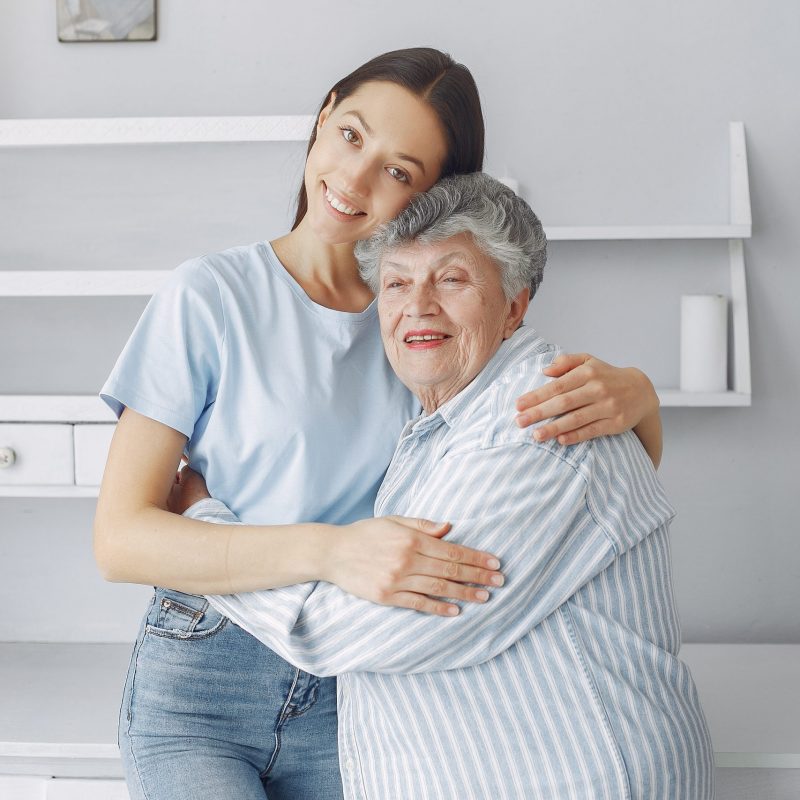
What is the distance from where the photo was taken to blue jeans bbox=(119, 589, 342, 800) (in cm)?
120

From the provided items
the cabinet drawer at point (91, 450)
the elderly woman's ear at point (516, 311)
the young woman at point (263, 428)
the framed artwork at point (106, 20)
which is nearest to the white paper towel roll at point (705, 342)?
the young woman at point (263, 428)

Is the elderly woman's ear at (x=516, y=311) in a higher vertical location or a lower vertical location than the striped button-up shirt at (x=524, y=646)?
higher

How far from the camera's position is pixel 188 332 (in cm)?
124

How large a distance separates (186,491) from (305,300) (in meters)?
0.32

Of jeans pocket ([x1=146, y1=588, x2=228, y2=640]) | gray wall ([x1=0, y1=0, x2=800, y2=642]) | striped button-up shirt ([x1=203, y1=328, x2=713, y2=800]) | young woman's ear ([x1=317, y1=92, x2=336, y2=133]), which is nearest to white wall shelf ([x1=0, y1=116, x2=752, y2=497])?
gray wall ([x1=0, y1=0, x2=800, y2=642])

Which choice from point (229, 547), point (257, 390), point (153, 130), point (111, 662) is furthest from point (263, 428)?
point (111, 662)

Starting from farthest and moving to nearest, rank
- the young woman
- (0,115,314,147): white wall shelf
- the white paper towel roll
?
the white paper towel roll → (0,115,314,147): white wall shelf → the young woman

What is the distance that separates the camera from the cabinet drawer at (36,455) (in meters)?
1.92

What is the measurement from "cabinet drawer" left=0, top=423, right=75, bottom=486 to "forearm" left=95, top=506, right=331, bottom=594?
769mm

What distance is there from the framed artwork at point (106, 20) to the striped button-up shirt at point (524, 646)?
1419 millimetres

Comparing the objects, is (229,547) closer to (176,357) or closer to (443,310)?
(176,357)

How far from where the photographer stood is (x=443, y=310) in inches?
48.2

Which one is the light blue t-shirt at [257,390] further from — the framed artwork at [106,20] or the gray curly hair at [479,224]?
the framed artwork at [106,20]

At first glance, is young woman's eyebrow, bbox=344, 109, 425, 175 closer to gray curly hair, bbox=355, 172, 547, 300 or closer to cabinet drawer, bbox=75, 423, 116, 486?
gray curly hair, bbox=355, 172, 547, 300
